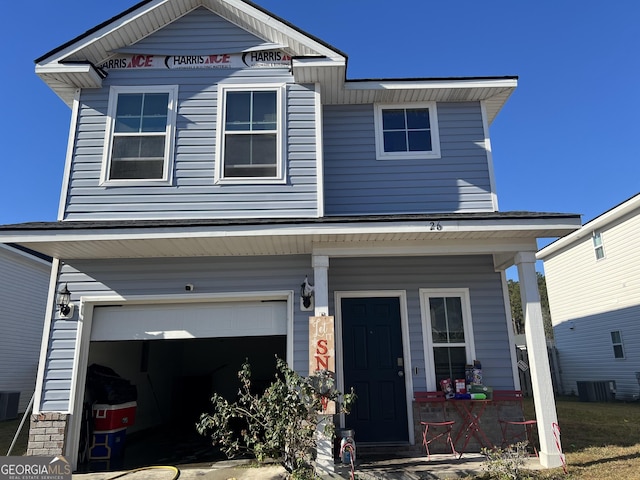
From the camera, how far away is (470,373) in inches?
259

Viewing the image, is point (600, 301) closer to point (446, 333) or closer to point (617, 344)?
point (617, 344)

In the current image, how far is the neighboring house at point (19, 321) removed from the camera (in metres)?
11.9

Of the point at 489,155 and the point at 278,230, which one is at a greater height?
the point at 489,155

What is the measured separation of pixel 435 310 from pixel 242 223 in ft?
11.0

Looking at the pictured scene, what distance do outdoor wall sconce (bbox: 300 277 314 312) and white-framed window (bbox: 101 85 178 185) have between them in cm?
256

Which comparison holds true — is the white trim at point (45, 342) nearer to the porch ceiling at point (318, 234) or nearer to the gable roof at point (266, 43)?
the porch ceiling at point (318, 234)

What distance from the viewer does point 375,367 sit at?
6.79m

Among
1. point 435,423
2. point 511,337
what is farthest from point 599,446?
point 435,423

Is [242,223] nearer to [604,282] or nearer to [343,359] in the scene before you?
[343,359]

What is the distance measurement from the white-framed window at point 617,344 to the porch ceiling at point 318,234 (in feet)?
33.2

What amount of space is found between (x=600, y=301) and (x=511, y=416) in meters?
10.1

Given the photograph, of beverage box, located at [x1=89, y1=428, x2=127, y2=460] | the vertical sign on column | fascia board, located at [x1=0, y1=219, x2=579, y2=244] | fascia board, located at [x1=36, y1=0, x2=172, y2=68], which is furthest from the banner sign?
beverage box, located at [x1=89, y1=428, x2=127, y2=460]

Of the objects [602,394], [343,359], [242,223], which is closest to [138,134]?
[242,223]

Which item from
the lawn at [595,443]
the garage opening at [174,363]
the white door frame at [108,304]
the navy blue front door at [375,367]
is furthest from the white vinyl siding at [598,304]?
the white door frame at [108,304]
